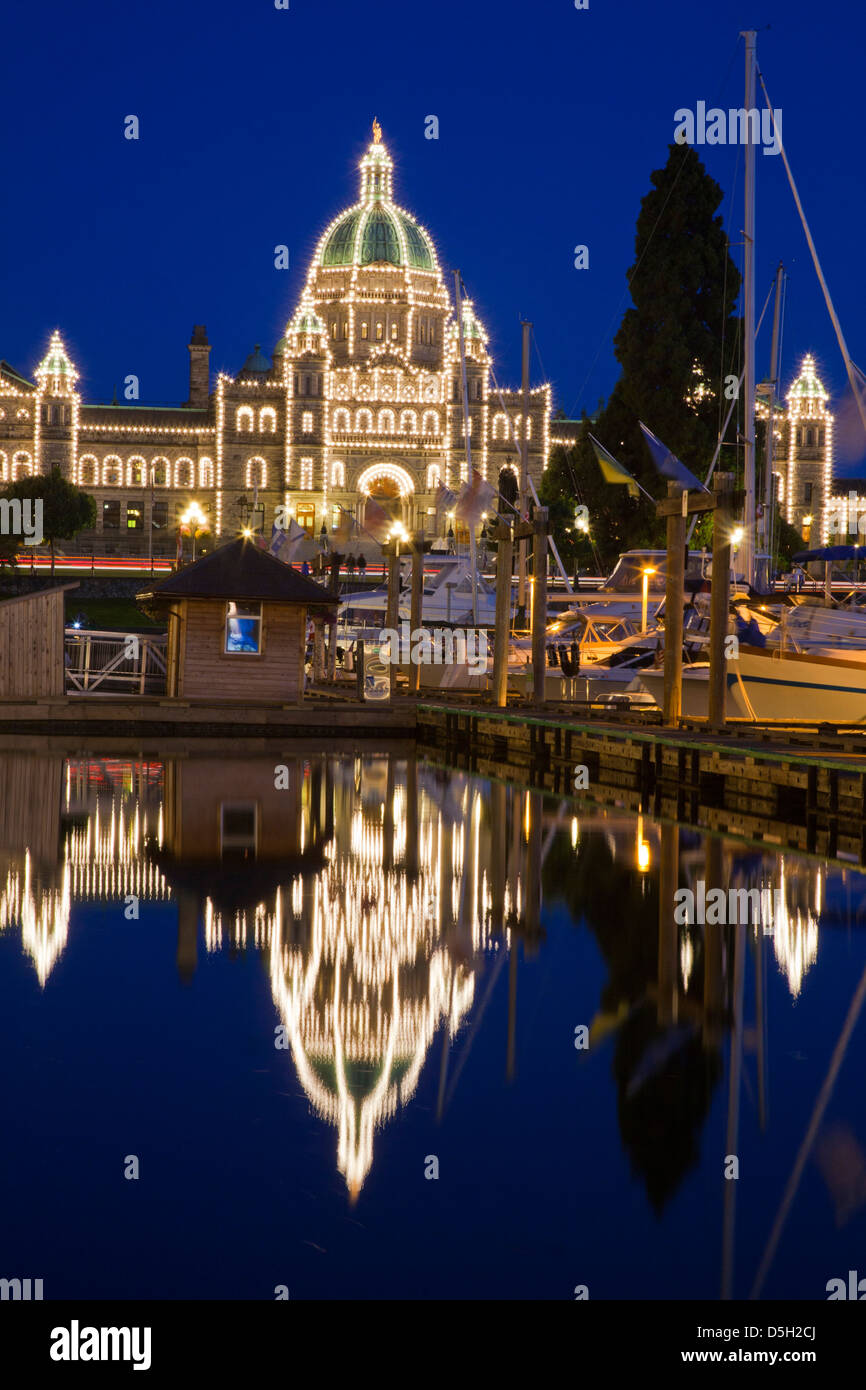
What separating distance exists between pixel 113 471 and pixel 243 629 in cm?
8781

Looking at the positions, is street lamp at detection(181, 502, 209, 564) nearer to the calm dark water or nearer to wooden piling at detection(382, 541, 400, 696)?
wooden piling at detection(382, 541, 400, 696)

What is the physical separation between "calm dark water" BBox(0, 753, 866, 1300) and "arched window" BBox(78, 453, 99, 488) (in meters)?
103

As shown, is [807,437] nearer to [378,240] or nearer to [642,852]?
[378,240]

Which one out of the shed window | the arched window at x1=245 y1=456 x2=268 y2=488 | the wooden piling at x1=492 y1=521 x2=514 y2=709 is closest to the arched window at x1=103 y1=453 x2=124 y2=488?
the arched window at x1=245 y1=456 x2=268 y2=488

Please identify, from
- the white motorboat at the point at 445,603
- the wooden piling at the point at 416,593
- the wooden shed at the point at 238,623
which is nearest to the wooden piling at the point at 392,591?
the wooden piling at the point at 416,593

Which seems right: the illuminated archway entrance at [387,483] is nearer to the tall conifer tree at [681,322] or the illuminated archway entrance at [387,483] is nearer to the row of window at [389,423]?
the row of window at [389,423]

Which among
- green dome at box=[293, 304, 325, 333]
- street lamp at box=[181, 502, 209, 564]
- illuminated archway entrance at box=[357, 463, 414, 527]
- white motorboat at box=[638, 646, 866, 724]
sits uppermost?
green dome at box=[293, 304, 325, 333]

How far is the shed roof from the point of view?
3228cm

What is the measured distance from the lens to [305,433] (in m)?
114

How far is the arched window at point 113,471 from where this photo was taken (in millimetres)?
117688

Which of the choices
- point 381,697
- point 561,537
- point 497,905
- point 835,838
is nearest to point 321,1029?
point 497,905

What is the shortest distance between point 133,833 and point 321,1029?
29.7 feet

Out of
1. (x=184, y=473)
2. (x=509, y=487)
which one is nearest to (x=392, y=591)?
(x=509, y=487)

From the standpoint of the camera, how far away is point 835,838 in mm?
19109
